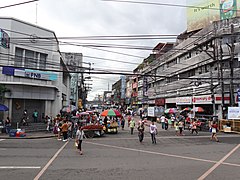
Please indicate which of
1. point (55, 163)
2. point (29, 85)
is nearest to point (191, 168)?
point (55, 163)

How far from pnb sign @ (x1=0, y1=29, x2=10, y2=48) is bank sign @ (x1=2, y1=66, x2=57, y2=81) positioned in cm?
236

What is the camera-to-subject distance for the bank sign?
23.8 m

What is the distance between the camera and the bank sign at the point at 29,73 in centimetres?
2380

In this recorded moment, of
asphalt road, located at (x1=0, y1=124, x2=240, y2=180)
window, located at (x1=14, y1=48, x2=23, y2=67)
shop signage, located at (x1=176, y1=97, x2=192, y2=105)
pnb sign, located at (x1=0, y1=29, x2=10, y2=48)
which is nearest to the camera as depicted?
asphalt road, located at (x1=0, y1=124, x2=240, y2=180)

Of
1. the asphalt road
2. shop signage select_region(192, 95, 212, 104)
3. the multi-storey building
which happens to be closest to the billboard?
the multi-storey building

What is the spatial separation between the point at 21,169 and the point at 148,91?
52.0 meters

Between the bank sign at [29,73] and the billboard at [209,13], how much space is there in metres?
25.2

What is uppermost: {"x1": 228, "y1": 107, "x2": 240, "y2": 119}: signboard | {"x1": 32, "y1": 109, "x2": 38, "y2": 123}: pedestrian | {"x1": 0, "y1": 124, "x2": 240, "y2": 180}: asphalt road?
{"x1": 228, "y1": 107, "x2": 240, "y2": 119}: signboard

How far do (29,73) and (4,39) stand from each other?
14.2 feet

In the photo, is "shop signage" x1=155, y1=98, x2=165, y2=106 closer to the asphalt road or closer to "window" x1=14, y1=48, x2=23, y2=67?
"window" x1=14, y1=48, x2=23, y2=67

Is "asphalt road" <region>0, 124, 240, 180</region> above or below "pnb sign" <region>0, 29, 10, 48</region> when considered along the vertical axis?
below

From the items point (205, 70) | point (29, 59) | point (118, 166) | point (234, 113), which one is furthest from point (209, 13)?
point (118, 166)

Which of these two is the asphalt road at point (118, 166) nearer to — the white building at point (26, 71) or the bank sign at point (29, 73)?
the white building at point (26, 71)

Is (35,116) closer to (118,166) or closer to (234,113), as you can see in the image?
(118,166)
